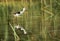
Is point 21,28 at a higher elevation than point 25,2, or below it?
below

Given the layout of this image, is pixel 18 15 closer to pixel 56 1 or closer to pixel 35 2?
pixel 35 2

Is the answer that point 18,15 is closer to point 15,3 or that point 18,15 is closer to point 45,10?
point 15,3

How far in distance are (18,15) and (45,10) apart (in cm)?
29

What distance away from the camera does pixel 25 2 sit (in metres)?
2.47

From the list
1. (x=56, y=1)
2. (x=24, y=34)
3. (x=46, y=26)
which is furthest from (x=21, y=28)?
(x=56, y=1)

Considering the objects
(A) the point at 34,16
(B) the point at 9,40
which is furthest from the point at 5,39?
(A) the point at 34,16

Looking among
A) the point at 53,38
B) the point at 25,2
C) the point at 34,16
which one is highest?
the point at 25,2

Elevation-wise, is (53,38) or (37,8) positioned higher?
(37,8)

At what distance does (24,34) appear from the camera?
249cm

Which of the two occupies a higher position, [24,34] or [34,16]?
[34,16]

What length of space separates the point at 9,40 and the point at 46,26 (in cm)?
42

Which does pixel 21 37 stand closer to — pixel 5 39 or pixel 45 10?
pixel 5 39

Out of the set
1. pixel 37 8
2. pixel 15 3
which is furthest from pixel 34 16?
pixel 15 3

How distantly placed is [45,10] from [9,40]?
494 millimetres
